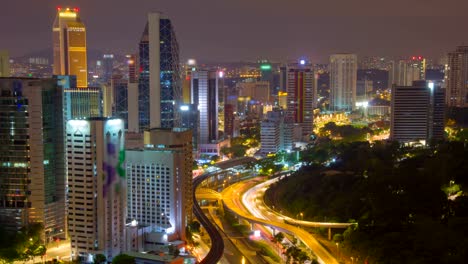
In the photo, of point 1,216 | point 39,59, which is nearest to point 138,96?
point 39,59

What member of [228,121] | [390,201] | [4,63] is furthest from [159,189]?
[228,121]

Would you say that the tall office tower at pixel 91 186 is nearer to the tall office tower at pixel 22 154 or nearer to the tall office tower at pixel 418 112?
the tall office tower at pixel 22 154

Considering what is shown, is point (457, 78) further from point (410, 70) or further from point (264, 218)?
point (264, 218)

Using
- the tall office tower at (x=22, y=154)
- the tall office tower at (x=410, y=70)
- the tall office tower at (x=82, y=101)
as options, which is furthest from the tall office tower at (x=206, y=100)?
the tall office tower at (x=410, y=70)

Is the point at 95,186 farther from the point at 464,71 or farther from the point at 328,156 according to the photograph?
the point at 464,71

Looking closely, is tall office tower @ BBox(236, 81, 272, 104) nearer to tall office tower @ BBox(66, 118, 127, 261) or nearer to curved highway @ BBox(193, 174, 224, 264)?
curved highway @ BBox(193, 174, 224, 264)

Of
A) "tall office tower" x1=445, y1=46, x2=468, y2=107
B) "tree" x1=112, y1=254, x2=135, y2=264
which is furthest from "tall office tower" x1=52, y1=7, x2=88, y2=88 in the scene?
"tall office tower" x1=445, y1=46, x2=468, y2=107
